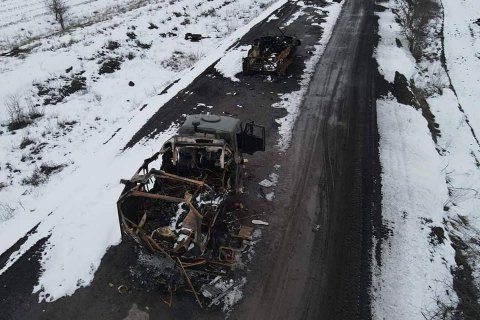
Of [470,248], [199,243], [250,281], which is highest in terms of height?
[199,243]

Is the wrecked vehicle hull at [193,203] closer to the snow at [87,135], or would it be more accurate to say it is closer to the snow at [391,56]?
the snow at [87,135]

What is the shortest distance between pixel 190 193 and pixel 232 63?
40.0 ft

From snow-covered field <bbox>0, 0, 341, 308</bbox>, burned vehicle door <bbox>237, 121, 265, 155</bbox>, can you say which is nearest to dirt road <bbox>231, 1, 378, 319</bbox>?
snow-covered field <bbox>0, 0, 341, 308</bbox>

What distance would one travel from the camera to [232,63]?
20156 millimetres

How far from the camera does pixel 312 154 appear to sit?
1333 centimetres

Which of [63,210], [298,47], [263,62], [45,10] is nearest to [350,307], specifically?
[63,210]

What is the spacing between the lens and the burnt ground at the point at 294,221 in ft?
27.1

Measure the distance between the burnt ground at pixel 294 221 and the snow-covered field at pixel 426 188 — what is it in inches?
20.6

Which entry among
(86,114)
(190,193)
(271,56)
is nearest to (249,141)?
(190,193)

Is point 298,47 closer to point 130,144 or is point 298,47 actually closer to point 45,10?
point 130,144

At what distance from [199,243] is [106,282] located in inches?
→ 91.4

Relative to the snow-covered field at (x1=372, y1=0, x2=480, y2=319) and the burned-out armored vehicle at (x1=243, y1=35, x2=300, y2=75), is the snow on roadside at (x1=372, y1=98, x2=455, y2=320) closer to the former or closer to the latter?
the snow-covered field at (x1=372, y1=0, x2=480, y2=319)

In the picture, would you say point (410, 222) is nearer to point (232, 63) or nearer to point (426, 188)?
point (426, 188)

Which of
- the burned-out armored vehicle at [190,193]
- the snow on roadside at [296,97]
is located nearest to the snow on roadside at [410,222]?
the snow on roadside at [296,97]
